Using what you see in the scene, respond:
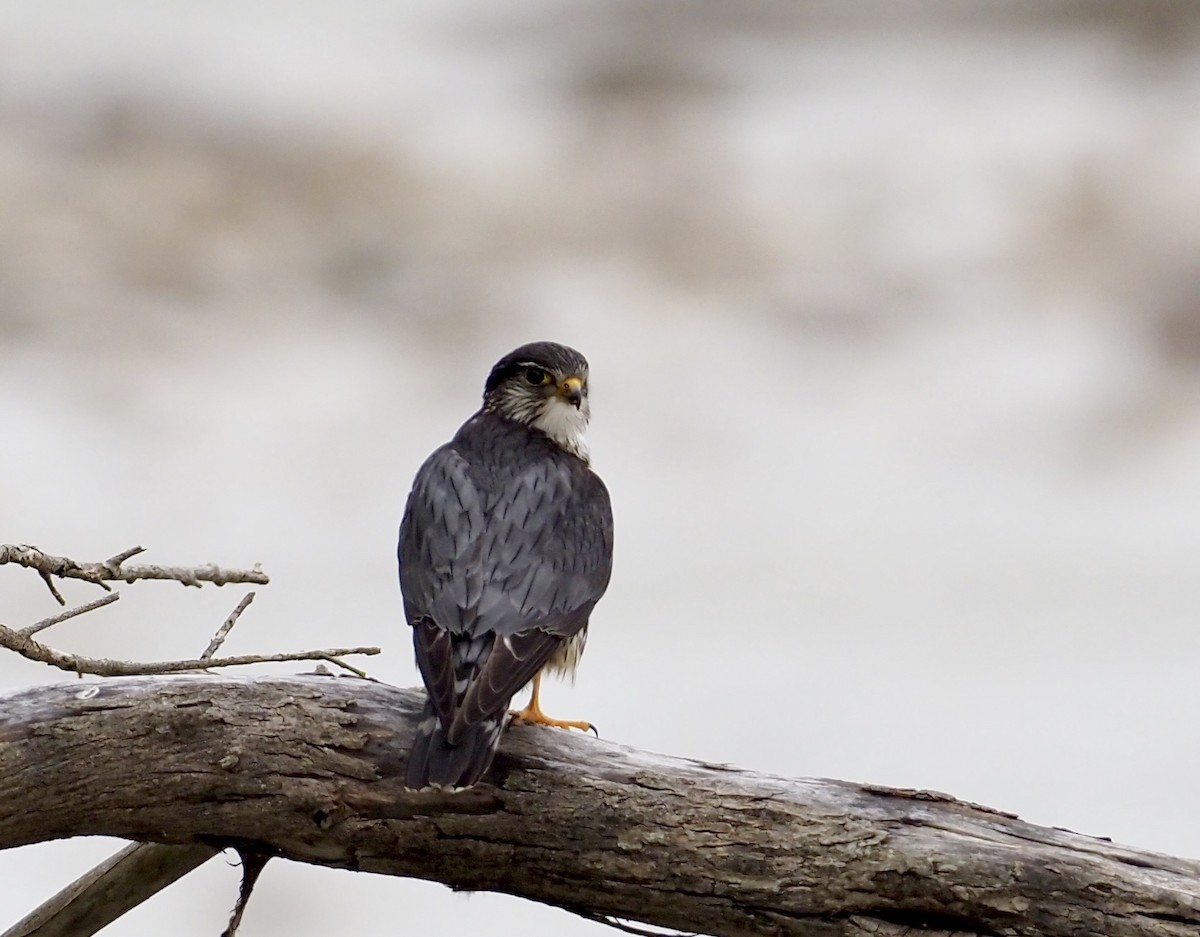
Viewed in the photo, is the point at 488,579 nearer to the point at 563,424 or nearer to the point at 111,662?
the point at 111,662

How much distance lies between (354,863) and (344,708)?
0.24 meters

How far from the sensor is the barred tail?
233cm

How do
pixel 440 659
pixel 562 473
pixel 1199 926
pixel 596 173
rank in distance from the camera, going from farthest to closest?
pixel 596 173 → pixel 562 473 → pixel 440 659 → pixel 1199 926

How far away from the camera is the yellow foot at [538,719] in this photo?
268 cm

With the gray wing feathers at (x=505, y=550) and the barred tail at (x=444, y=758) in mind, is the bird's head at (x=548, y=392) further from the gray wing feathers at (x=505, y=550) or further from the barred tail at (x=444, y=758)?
the barred tail at (x=444, y=758)

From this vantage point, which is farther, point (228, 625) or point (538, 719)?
point (538, 719)

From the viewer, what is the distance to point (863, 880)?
235cm

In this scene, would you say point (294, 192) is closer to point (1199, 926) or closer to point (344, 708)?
point (344, 708)

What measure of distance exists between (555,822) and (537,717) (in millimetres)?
358

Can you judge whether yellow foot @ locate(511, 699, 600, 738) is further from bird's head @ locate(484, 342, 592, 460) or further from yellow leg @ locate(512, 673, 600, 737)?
bird's head @ locate(484, 342, 592, 460)

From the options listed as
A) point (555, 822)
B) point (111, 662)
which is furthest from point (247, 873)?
point (555, 822)

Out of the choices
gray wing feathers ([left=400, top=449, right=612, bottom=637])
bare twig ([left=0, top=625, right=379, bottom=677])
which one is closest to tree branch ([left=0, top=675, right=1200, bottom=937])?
bare twig ([left=0, top=625, right=379, bottom=677])

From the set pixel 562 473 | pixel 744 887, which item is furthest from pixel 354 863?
pixel 562 473

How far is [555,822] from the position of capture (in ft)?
7.90
